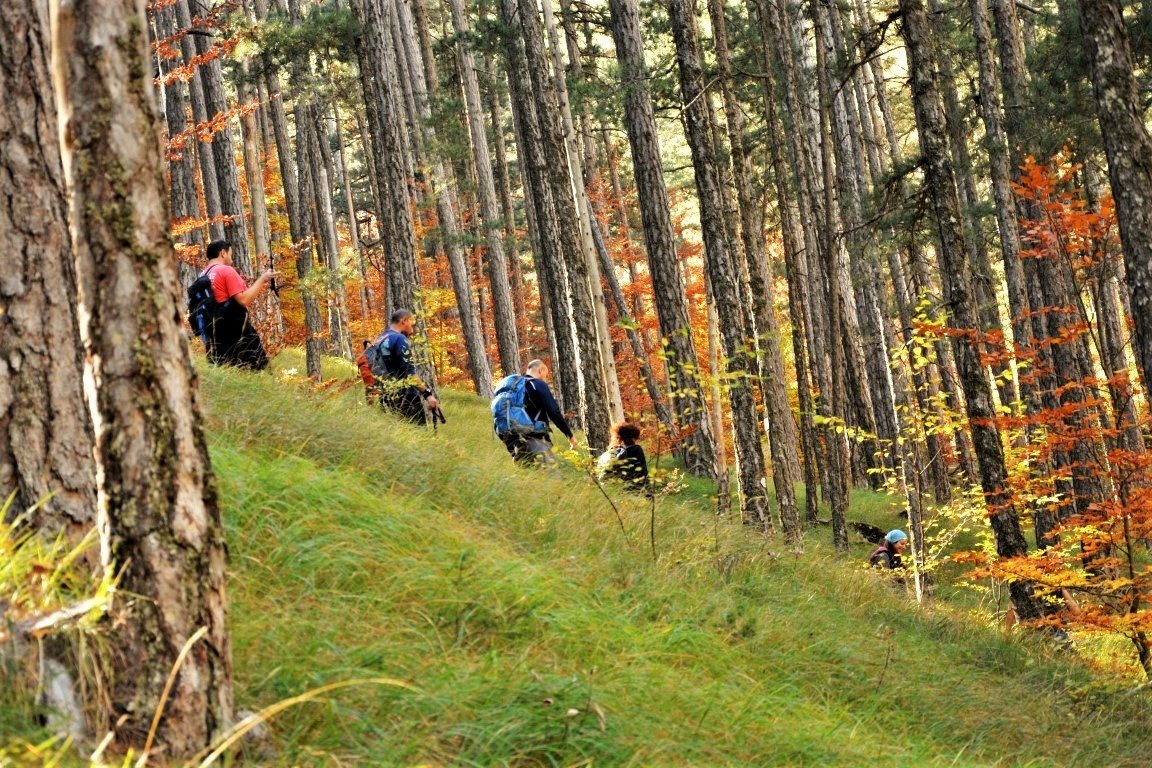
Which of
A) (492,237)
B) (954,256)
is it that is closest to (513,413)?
(954,256)

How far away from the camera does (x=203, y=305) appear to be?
27.4ft

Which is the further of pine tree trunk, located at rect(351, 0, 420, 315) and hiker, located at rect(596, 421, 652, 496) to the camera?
pine tree trunk, located at rect(351, 0, 420, 315)

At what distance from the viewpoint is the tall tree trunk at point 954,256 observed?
1045 cm

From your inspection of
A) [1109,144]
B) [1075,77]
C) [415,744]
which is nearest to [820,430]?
[1075,77]

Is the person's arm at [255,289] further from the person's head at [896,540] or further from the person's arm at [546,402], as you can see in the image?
the person's head at [896,540]

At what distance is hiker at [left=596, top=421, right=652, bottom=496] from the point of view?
30.9ft

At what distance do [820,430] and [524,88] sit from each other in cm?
863

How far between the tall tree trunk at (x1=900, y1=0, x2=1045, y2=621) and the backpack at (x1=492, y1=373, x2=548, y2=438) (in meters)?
4.39

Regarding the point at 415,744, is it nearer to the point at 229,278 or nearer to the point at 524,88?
the point at 229,278

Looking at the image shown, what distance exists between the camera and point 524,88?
17.2 meters

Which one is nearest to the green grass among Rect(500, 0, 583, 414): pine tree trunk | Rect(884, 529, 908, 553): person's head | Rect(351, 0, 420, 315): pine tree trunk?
Rect(884, 529, 908, 553): person's head

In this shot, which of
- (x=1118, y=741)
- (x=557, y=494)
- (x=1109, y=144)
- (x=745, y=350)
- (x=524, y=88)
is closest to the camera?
(x=1118, y=741)

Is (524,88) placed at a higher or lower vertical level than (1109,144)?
higher

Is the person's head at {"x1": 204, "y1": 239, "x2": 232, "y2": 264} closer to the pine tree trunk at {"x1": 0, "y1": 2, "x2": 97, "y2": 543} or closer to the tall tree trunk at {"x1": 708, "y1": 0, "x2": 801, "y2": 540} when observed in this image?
the pine tree trunk at {"x1": 0, "y1": 2, "x2": 97, "y2": 543}
